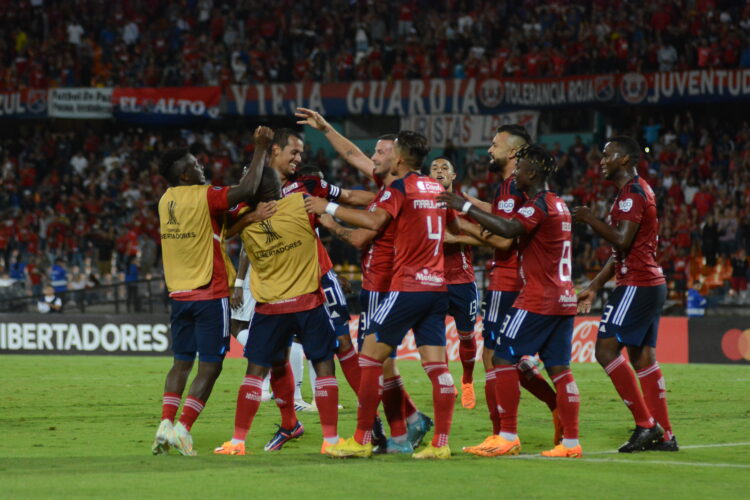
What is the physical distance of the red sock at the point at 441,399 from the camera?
873 cm

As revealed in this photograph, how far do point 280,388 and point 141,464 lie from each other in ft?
5.26

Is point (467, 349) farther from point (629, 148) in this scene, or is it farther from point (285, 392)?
point (629, 148)

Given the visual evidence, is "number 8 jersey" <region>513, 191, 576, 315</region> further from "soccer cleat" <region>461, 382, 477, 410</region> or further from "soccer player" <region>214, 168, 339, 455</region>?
"soccer cleat" <region>461, 382, 477, 410</region>

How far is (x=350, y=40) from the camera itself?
36625 millimetres

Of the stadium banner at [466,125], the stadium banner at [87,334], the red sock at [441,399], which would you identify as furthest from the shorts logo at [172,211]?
the stadium banner at [466,125]

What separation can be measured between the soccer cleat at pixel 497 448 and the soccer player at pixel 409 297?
347 mm

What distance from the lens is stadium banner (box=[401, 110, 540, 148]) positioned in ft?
109

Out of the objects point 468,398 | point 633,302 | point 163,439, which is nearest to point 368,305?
point 163,439

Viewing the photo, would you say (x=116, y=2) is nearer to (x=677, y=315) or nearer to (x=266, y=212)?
(x=677, y=315)

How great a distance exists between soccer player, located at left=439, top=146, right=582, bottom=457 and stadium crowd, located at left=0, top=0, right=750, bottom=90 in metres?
22.3

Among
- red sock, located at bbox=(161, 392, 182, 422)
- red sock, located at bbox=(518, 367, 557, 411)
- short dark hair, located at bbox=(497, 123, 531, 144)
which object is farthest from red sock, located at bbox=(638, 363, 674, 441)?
red sock, located at bbox=(161, 392, 182, 422)

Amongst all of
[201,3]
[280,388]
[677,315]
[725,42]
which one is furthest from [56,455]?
[201,3]

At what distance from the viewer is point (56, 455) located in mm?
9312

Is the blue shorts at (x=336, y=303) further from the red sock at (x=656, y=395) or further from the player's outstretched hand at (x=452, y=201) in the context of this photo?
the red sock at (x=656, y=395)
